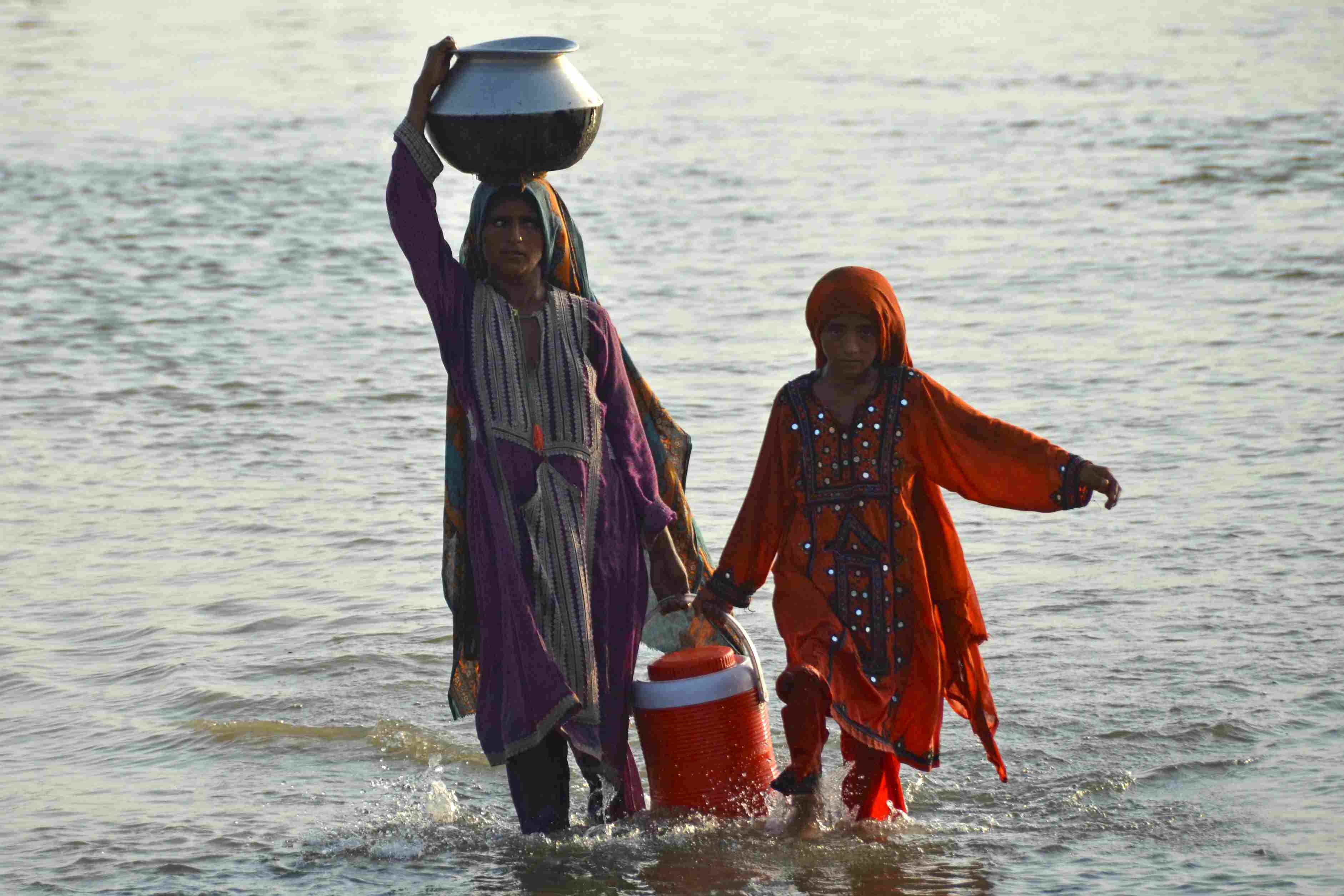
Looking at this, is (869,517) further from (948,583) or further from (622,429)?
(622,429)

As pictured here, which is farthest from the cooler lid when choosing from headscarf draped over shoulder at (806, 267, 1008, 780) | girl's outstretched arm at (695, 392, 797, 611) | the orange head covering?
the orange head covering

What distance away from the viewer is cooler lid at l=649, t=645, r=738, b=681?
4.81 m

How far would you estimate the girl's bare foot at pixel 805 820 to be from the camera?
5145 millimetres

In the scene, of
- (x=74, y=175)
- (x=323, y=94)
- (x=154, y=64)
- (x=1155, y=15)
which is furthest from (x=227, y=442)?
(x=1155, y=15)

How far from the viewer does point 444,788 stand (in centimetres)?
563

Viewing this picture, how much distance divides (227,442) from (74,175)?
9.31 meters

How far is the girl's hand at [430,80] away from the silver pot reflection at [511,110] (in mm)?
16

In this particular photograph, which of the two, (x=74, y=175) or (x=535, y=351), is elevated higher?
(x=535, y=351)

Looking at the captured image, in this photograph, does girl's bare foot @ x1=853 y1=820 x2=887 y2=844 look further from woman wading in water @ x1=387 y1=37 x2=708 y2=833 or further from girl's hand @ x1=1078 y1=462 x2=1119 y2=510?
girl's hand @ x1=1078 y1=462 x2=1119 y2=510

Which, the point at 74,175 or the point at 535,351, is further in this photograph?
the point at 74,175

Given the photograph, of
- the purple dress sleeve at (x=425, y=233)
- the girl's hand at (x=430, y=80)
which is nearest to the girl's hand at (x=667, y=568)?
the purple dress sleeve at (x=425, y=233)

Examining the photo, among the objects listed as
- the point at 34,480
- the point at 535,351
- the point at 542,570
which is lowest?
the point at 34,480

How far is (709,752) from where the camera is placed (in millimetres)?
4840

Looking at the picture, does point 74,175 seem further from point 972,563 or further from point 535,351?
point 535,351
